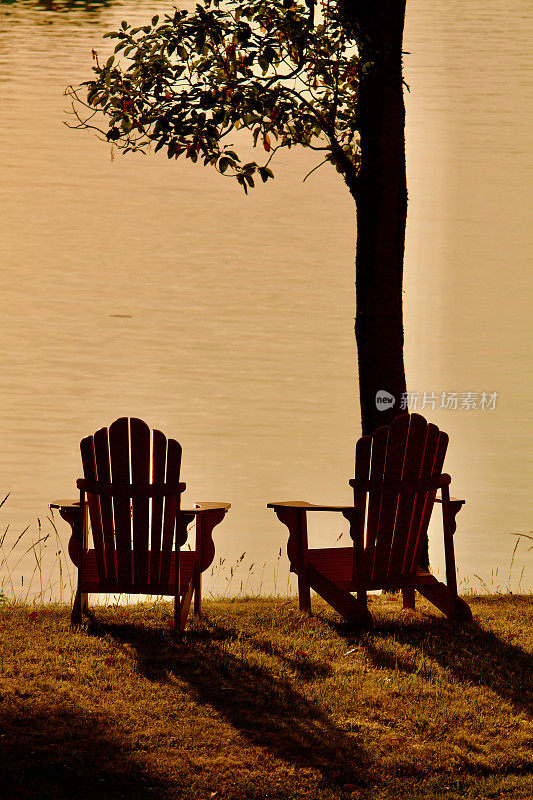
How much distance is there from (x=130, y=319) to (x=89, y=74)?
17162mm

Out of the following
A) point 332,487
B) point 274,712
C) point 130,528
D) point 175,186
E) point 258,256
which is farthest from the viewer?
point 175,186

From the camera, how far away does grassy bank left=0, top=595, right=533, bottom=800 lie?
3.79m

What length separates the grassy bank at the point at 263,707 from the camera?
12.5 feet

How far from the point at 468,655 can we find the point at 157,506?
69.0 inches

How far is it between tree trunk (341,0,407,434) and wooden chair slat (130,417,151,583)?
1.98m

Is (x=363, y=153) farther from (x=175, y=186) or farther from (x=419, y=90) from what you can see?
(x=175, y=186)

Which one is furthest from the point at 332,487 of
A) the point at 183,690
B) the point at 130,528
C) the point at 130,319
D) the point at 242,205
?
the point at 242,205

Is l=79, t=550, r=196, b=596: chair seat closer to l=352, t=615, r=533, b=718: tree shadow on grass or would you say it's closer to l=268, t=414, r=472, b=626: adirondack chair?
l=268, t=414, r=472, b=626: adirondack chair

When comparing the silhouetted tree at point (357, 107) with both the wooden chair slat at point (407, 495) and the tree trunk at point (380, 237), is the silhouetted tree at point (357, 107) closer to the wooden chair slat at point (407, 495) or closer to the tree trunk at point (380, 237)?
the tree trunk at point (380, 237)

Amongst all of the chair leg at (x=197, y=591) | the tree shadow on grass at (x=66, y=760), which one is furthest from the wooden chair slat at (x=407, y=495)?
the tree shadow on grass at (x=66, y=760)

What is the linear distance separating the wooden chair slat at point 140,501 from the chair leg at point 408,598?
5.30 feet

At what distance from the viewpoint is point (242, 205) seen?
3253 centimetres

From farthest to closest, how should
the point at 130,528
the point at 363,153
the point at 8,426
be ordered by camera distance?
the point at 8,426
the point at 363,153
the point at 130,528

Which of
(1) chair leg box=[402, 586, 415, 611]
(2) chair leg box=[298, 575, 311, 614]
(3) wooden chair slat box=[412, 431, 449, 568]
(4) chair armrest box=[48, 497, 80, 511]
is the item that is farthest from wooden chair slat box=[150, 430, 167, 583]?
(1) chair leg box=[402, 586, 415, 611]
